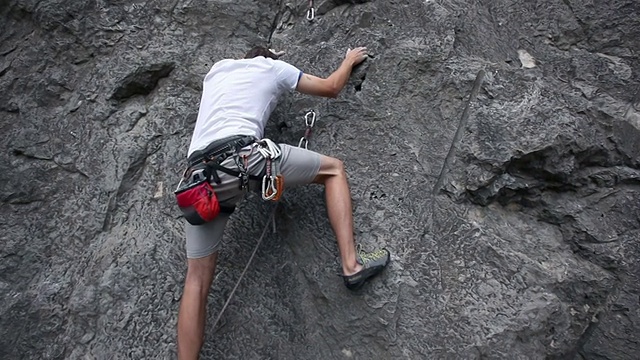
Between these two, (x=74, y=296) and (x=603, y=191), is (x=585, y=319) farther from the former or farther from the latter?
(x=74, y=296)

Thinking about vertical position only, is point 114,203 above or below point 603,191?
below

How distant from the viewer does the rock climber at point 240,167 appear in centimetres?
346

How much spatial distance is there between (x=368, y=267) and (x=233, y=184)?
0.98m

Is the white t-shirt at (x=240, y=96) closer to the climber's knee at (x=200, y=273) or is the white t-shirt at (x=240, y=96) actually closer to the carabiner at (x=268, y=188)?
the carabiner at (x=268, y=188)

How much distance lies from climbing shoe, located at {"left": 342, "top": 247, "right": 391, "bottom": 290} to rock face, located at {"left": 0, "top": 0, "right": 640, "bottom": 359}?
0.09 m

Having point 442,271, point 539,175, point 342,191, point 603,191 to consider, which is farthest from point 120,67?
point 603,191

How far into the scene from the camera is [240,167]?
345 cm

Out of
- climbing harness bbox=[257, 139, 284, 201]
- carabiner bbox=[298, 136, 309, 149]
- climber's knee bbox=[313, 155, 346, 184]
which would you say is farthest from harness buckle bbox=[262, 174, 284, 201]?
carabiner bbox=[298, 136, 309, 149]

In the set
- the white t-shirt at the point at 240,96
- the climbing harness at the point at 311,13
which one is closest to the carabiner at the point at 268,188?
the white t-shirt at the point at 240,96

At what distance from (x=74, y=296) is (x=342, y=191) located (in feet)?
6.55

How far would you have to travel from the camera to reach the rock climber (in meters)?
3.46

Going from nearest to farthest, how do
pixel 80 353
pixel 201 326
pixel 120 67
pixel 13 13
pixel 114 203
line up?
pixel 201 326 < pixel 80 353 < pixel 114 203 < pixel 120 67 < pixel 13 13

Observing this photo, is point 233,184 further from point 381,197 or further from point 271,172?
point 381,197

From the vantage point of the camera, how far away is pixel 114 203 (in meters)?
4.17
